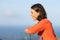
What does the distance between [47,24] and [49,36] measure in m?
0.22

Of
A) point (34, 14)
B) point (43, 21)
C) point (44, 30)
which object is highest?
point (34, 14)

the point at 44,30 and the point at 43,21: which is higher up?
the point at 43,21

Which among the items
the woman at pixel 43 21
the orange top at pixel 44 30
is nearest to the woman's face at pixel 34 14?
the woman at pixel 43 21

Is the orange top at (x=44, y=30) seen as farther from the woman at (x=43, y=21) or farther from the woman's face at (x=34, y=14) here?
the woman's face at (x=34, y=14)

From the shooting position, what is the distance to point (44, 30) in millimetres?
5496

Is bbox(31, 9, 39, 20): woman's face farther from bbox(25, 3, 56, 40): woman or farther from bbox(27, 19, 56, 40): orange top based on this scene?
bbox(27, 19, 56, 40): orange top

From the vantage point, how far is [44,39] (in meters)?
5.46

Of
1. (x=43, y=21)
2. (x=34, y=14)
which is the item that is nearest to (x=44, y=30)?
(x=43, y=21)

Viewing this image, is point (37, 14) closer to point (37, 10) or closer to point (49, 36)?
point (37, 10)

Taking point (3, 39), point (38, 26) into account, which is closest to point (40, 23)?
point (38, 26)

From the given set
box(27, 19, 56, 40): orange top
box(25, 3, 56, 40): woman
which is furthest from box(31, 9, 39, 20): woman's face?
box(27, 19, 56, 40): orange top

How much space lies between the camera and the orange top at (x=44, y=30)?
536 centimetres

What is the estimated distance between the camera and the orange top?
5363 mm

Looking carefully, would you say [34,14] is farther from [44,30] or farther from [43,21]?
[44,30]
